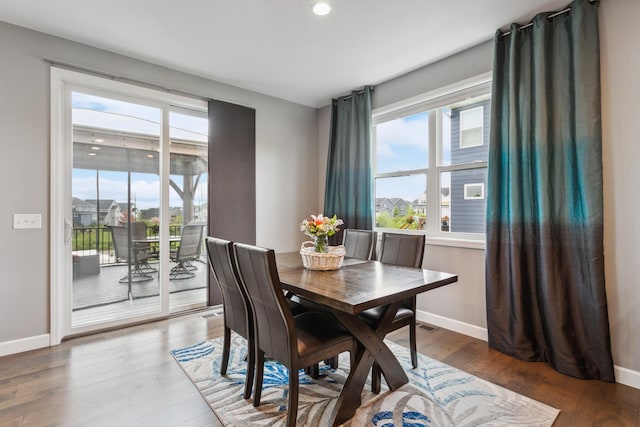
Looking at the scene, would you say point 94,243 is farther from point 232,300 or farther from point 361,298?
point 361,298

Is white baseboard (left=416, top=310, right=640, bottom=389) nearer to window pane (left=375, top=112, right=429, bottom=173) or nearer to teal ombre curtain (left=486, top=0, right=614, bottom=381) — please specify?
teal ombre curtain (left=486, top=0, right=614, bottom=381)

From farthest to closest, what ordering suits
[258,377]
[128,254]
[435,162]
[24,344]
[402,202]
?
[402,202]
[435,162]
[128,254]
[24,344]
[258,377]

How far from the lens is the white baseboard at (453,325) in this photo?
2.85m

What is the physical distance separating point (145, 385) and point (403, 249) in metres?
2.08

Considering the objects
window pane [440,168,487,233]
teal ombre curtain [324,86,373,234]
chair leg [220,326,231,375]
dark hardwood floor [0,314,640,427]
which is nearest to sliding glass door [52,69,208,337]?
dark hardwood floor [0,314,640,427]

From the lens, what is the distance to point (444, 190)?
3.23 m

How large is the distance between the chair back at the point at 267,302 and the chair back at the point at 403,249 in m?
1.28

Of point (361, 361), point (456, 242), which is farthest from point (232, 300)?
point (456, 242)

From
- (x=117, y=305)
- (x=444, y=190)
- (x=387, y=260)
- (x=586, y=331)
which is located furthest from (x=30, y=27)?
(x=586, y=331)

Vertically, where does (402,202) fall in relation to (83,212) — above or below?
above

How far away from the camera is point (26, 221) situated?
8.44 ft

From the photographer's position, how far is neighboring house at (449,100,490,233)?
2939 mm

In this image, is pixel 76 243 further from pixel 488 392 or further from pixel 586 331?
pixel 586 331

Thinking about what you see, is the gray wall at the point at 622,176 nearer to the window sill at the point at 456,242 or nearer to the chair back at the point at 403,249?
the window sill at the point at 456,242
